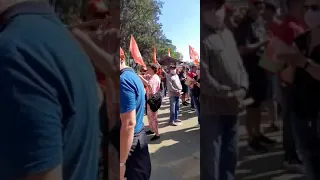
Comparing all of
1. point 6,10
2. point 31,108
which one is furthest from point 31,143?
point 6,10

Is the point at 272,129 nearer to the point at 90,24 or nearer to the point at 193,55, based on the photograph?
the point at 90,24

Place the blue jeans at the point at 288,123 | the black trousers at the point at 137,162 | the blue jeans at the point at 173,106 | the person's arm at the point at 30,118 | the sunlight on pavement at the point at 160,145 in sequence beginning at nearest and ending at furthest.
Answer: the person's arm at the point at 30,118 < the blue jeans at the point at 288,123 < the black trousers at the point at 137,162 < the sunlight on pavement at the point at 160,145 < the blue jeans at the point at 173,106

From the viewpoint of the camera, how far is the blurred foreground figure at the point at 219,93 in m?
1.75

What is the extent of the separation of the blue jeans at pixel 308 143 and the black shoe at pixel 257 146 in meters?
0.17

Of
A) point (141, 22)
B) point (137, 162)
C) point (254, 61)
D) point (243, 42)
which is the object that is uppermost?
point (141, 22)

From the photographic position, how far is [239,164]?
1.83 meters

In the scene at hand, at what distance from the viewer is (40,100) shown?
1.25 metres

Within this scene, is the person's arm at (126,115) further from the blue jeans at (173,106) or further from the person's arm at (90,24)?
the blue jeans at (173,106)

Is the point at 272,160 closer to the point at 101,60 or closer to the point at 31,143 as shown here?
the point at 101,60

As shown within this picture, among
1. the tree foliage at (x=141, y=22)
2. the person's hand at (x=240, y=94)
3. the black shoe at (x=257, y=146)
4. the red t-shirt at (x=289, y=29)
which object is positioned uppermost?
the tree foliage at (x=141, y=22)

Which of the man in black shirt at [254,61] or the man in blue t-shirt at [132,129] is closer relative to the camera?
the man in black shirt at [254,61]

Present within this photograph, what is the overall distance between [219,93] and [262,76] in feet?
0.81

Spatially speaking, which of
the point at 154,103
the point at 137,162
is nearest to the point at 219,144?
the point at 137,162

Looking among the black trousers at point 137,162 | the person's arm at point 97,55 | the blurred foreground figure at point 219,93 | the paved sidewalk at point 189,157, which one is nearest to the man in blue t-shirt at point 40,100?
the person's arm at point 97,55
